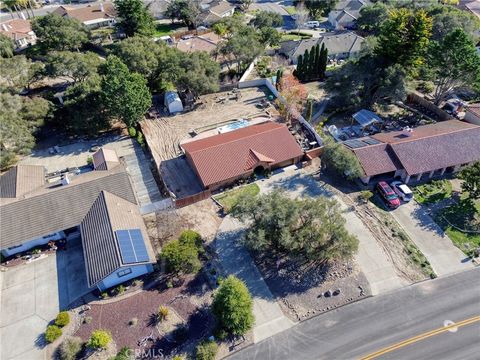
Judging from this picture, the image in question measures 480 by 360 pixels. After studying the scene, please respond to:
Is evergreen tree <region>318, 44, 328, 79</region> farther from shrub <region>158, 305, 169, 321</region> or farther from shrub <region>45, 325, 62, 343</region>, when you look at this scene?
shrub <region>45, 325, 62, 343</region>

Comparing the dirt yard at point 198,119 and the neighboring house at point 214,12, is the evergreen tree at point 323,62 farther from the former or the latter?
the neighboring house at point 214,12

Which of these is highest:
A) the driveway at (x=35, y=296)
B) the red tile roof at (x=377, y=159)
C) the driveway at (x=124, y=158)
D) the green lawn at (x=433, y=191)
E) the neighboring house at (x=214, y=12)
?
the neighboring house at (x=214, y=12)

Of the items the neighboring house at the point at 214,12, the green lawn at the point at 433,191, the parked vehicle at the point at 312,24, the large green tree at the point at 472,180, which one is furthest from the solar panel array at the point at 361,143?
the neighboring house at the point at 214,12

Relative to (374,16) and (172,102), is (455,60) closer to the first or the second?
(374,16)

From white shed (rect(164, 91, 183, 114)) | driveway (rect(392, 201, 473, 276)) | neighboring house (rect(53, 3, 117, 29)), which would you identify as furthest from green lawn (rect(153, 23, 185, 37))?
driveway (rect(392, 201, 473, 276))

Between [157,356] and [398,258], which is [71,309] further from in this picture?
[398,258]

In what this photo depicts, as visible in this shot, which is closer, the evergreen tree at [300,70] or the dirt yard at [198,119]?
the dirt yard at [198,119]

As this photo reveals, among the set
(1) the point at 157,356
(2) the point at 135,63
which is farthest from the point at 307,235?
(2) the point at 135,63
